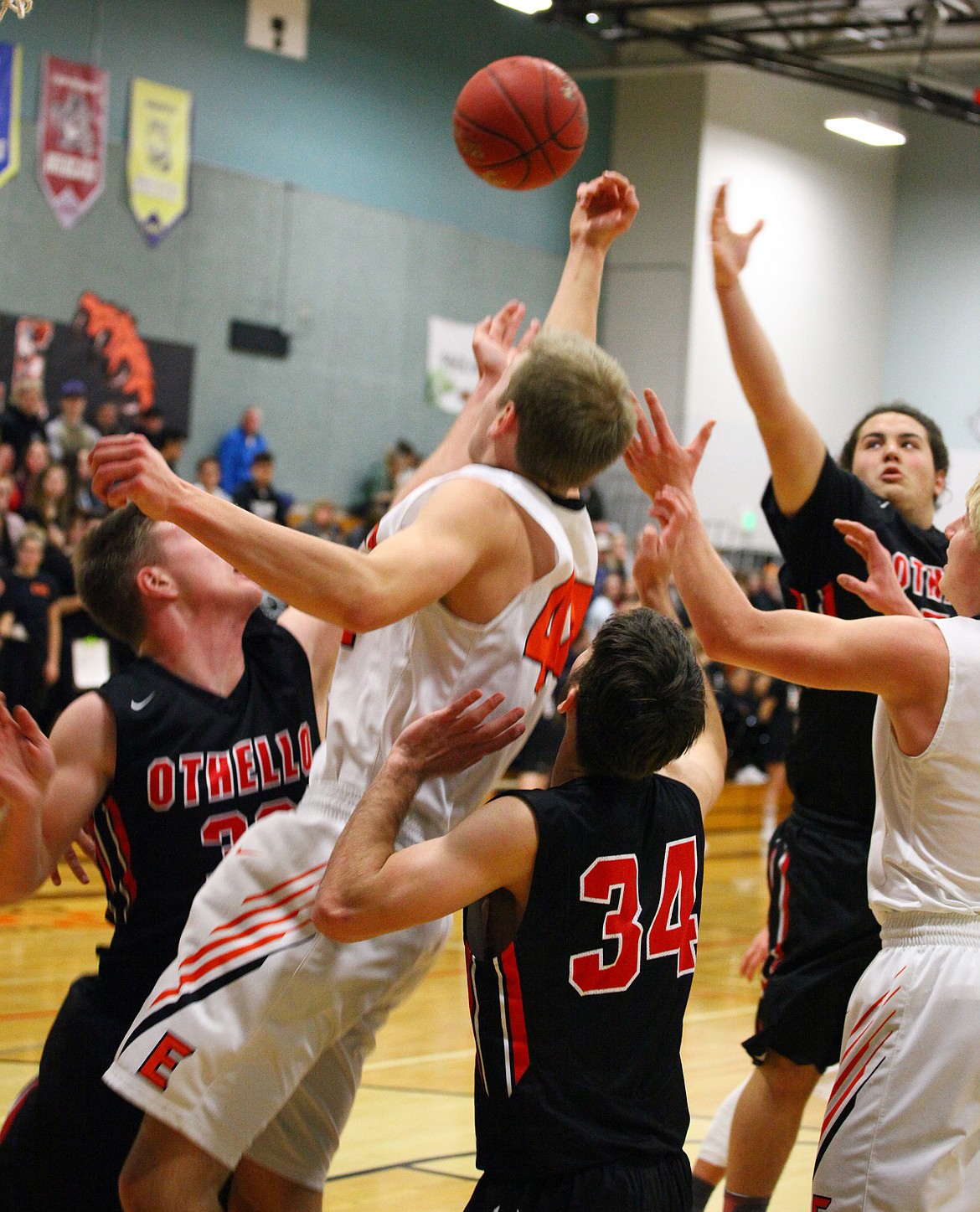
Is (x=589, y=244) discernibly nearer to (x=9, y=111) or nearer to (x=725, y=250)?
(x=725, y=250)

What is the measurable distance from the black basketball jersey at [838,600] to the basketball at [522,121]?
41.7 inches

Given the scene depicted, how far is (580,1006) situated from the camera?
8.43 feet

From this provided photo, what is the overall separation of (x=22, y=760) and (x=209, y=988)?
0.59 m

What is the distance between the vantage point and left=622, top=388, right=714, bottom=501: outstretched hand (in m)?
3.04

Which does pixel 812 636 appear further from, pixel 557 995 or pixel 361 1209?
pixel 361 1209

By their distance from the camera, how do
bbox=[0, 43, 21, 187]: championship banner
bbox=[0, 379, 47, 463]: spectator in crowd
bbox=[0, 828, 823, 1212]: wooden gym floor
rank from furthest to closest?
bbox=[0, 43, 21, 187]: championship banner, bbox=[0, 379, 47, 463]: spectator in crowd, bbox=[0, 828, 823, 1212]: wooden gym floor

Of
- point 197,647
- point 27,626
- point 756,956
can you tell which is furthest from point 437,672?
point 27,626

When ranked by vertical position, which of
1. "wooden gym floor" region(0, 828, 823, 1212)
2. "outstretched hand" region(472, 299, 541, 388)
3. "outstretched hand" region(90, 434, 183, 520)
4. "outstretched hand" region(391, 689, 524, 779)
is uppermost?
"outstretched hand" region(472, 299, 541, 388)

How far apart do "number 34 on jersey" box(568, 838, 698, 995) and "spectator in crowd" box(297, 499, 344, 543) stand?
39.9 feet

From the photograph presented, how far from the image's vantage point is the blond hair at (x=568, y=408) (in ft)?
8.95

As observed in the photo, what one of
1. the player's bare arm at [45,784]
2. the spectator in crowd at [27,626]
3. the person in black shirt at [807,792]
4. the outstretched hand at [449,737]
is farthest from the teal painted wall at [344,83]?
the outstretched hand at [449,737]

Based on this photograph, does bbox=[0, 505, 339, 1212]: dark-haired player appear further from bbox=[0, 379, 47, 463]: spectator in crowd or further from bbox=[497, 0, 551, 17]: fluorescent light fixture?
bbox=[497, 0, 551, 17]: fluorescent light fixture

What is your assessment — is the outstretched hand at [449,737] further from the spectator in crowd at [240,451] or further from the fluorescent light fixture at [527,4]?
the spectator in crowd at [240,451]

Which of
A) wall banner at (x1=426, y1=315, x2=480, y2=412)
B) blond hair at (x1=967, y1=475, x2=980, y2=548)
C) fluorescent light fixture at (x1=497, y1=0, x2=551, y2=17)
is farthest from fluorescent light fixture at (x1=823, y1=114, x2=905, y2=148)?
blond hair at (x1=967, y1=475, x2=980, y2=548)
